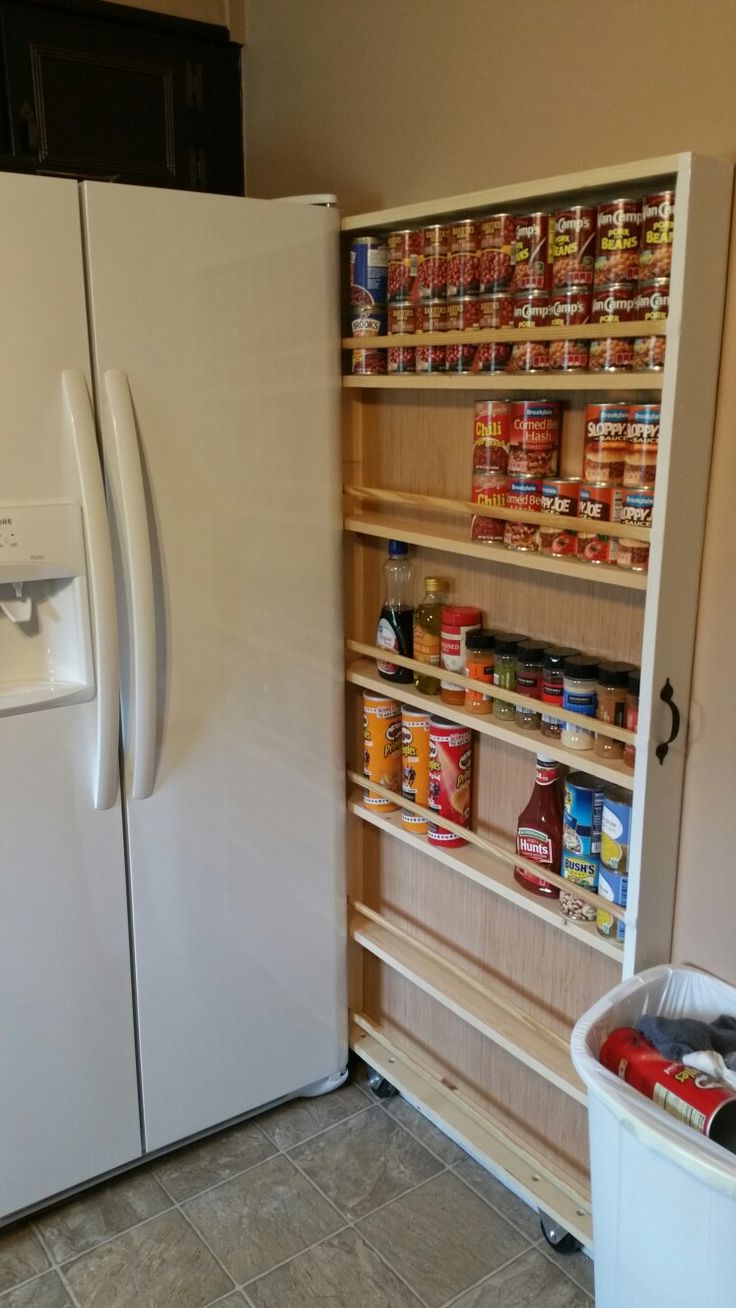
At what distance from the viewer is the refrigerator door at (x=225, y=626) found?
5.39ft

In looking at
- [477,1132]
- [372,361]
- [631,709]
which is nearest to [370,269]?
[372,361]

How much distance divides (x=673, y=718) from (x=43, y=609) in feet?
3.28

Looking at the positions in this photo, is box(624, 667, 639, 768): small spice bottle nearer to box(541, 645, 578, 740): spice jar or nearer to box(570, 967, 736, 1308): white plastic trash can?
box(541, 645, 578, 740): spice jar

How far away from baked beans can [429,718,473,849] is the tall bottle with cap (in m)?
0.14

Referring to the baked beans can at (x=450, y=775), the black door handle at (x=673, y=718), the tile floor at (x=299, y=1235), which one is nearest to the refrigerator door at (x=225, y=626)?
the tile floor at (x=299, y=1235)

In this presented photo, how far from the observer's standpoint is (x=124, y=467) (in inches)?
63.6

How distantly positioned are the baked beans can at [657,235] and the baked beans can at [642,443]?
6.7 inches

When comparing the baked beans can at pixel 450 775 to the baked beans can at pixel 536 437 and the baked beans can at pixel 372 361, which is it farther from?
the baked beans can at pixel 372 361


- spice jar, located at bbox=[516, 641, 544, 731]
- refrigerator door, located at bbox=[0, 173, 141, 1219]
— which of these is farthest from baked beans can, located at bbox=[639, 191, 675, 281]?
refrigerator door, located at bbox=[0, 173, 141, 1219]

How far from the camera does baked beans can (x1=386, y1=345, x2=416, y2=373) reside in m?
1.76

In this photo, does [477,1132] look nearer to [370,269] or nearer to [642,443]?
[642,443]

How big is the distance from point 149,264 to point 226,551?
18.6 inches

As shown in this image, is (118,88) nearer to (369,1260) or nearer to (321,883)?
(321,883)

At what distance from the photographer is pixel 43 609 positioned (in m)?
1.70
